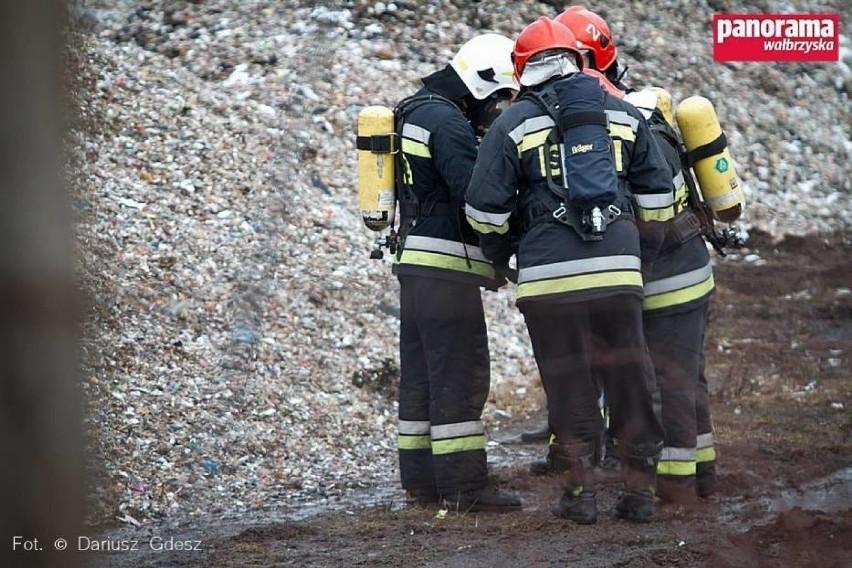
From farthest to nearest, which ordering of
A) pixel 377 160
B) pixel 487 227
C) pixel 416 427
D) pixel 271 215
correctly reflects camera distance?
pixel 416 427 < pixel 377 160 < pixel 487 227 < pixel 271 215

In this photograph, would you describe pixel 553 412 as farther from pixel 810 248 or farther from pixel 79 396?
pixel 810 248

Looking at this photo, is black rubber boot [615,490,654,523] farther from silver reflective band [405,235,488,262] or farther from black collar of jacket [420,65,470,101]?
black collar of jacket [420,65,470,101]

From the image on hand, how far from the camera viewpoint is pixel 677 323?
18.6ft

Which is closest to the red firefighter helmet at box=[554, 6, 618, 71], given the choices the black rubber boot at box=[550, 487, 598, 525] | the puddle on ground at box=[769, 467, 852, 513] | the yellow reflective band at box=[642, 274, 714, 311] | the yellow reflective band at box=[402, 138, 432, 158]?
the yellow reflective band at box=[402, 138, 432, 158]

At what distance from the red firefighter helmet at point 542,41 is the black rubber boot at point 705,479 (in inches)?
82.2

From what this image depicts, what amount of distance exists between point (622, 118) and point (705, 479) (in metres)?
1.84

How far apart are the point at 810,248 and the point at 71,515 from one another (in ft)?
39.5

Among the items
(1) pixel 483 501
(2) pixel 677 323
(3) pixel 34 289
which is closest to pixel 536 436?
(1) pixel 483 501

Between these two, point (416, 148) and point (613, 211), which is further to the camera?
point (416, 148)

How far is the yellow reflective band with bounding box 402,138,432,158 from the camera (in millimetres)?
5691

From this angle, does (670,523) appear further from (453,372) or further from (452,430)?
(453,372)

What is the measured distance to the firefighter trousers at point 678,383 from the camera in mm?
5656

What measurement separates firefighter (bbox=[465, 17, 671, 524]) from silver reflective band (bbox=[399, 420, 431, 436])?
73cm

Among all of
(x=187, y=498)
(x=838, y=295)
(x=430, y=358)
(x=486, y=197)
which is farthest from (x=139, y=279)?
(x=838, y=295)
